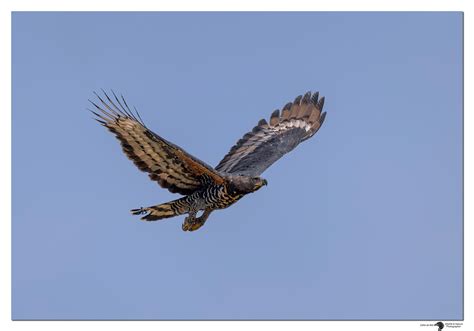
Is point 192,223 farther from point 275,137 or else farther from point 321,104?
point 321,104

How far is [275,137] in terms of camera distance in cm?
1647

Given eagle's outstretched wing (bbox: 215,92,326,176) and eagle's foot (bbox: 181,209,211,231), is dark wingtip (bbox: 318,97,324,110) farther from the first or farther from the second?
eagle's foot (bbox: 181,209,211,231)

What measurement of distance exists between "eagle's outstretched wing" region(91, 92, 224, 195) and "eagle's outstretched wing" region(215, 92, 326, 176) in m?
1.10

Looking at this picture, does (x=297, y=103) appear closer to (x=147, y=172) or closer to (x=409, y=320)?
(x=147, y=172)

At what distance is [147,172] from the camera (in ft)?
44.3

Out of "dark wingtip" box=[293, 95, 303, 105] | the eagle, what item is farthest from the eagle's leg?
"dark wingtip" box=[293, 95, 303, 105]

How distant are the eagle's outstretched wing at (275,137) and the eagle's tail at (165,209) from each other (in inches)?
46.0

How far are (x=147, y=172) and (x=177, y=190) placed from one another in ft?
2.09

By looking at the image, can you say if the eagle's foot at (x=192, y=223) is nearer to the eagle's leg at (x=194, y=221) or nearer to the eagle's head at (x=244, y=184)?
the eagle's leg at (x=194, y=221)

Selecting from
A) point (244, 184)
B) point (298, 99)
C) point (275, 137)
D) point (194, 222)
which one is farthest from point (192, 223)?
point (298, 99)

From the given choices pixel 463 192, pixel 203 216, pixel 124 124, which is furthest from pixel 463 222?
pixel 124 124

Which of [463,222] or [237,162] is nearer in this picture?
[463,222]

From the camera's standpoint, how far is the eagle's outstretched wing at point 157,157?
41.8ft

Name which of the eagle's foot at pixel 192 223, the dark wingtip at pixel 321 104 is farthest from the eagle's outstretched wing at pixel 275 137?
the eagle's foot at pixel 192 223
